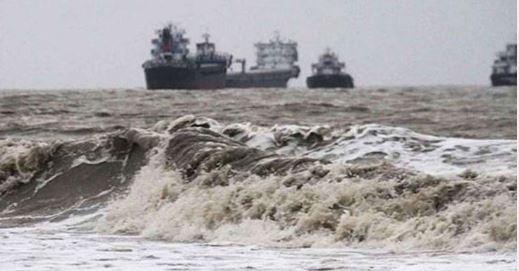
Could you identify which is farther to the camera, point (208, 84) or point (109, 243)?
point (208, 84)

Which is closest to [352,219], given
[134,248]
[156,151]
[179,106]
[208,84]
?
[134,248]

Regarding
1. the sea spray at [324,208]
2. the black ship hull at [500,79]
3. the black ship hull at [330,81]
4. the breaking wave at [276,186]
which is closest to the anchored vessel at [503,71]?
the black ship hull at [500,79]

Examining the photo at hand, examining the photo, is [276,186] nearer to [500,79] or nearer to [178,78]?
[178,78]

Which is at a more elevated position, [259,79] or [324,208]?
[324,208]

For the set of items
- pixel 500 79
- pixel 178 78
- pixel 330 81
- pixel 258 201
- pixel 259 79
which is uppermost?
pixel 258 201

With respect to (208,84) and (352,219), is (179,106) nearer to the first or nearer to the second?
(352,219)

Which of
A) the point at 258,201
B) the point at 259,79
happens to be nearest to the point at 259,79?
the point at 259,79

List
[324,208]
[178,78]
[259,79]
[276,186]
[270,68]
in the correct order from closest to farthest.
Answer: [324,208], [276,186], [178,78], [259,79], [270,68]

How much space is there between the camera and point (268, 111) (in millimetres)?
35094

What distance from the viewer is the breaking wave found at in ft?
31.1

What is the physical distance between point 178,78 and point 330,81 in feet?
69.9

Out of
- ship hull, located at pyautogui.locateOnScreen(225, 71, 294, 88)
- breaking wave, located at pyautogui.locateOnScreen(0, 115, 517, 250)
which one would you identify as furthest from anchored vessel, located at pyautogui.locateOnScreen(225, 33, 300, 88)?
breaking wave, located at pyautogui.locateOnScreen(0, 115, 517, 250)

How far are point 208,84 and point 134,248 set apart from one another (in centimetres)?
8199

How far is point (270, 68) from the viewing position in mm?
125000
